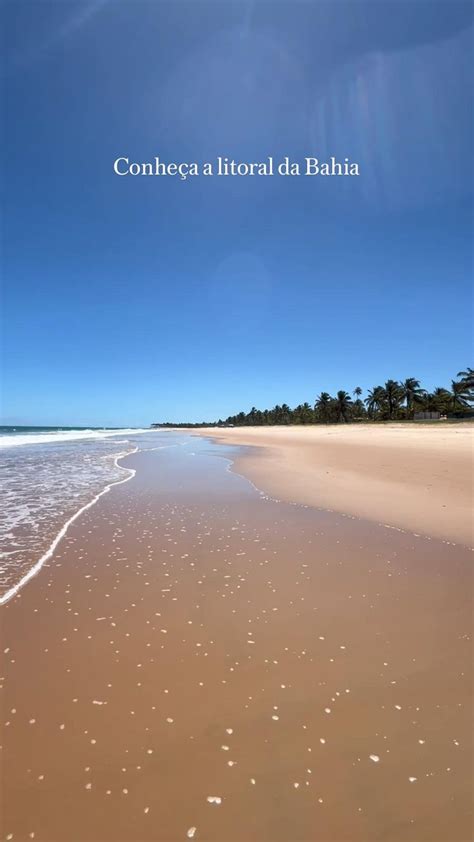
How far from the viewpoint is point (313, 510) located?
915 cm

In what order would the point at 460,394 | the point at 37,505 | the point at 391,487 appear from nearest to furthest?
1. the point at 37,505
2. the point at 391,487
3. the point at 460,394

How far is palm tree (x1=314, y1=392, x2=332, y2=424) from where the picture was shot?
13112 cm

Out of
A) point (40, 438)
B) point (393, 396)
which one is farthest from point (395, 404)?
point (40, 438)

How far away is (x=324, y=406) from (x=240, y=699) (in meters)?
134

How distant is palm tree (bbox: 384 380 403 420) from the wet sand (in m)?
108

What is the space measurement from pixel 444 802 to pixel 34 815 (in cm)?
246

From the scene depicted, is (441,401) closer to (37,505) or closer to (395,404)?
(395,404)

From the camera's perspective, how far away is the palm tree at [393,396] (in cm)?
10696

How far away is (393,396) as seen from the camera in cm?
10988

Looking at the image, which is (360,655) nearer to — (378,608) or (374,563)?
(378,608)

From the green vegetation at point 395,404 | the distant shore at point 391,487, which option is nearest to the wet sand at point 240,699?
the distant shore at point 391,487

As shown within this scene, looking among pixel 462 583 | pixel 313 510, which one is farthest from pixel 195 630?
pixel 313 510

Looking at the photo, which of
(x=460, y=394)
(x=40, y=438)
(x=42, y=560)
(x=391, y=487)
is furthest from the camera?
(x=460, y=394)

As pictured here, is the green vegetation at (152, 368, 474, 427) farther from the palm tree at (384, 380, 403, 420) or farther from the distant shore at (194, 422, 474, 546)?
the distant shore at (194, 422, 474, 546)
